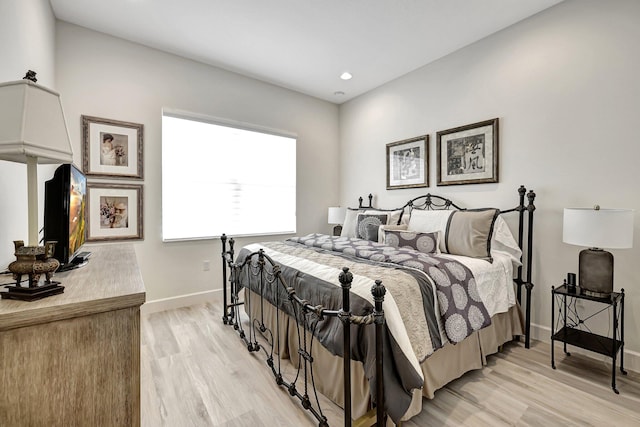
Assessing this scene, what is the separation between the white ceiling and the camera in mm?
2545

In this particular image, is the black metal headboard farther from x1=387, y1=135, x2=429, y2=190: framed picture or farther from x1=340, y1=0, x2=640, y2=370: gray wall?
x1=387, y1=135, x2=429, y2=190: framed picture

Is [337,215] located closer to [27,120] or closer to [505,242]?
[505,242]

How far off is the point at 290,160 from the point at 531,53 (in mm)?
3016

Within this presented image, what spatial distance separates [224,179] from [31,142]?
2922 mm

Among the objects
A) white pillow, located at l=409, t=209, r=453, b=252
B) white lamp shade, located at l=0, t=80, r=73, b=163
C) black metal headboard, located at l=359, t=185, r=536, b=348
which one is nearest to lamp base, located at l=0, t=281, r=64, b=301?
white lamp shade, located at l=0, t=80, r=73, b=163

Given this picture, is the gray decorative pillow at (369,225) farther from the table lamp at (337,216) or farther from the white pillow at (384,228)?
the table lamp at (337,216)

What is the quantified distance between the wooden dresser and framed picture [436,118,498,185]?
321 centimetres

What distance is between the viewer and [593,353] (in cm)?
237

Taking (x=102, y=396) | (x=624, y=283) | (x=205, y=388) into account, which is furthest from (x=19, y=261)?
(x=624, y=283)

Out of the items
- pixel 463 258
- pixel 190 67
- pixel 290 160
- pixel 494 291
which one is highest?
pixel 190 67

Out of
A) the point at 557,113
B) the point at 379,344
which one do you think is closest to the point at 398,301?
the point at 379,344

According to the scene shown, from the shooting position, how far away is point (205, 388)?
194cm

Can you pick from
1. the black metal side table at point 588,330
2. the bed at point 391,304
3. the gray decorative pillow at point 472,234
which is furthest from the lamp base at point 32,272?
the black metal side table at point 588,330

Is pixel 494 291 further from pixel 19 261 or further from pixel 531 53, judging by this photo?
pixel 19 261
